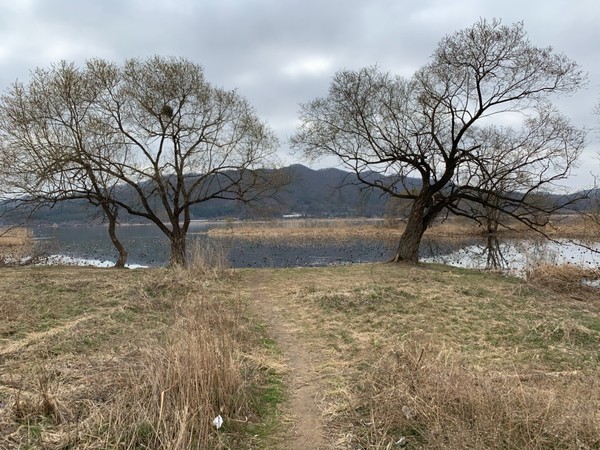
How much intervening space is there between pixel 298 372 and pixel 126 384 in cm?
210

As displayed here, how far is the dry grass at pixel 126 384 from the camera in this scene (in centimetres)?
315

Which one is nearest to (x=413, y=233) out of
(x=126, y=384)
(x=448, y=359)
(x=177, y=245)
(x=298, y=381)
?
(x=177, y=245)

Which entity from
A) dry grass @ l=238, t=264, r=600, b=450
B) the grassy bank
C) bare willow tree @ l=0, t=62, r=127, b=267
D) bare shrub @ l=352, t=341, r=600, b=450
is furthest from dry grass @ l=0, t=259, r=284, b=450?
bare willow tree @ l=0, t=62, r=127, b=267

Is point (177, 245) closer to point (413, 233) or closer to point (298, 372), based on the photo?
point (413, 233)

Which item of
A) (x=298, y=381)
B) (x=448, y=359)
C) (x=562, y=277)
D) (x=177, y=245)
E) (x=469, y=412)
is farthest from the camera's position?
(x=177, y=245)

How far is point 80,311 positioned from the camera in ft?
25.1

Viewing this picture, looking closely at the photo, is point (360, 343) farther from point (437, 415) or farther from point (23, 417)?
point (23, 417)

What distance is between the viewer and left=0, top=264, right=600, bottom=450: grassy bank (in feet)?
10.5

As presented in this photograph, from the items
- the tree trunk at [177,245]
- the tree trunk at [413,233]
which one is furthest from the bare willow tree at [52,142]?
the tree trunk at [413,233]

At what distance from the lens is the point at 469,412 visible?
11.0ft

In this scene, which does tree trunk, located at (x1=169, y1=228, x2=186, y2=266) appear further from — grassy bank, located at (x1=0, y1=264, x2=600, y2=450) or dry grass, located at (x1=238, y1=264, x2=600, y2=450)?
grassy bank, located at (x1=0, y1=264, x2=600, y2=450)

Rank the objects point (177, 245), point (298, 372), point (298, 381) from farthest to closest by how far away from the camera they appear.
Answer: point (177, 245) < point (298, 372) < point (298, 381)

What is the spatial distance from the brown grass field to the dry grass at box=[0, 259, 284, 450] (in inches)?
0.6

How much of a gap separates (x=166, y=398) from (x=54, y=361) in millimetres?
2152
